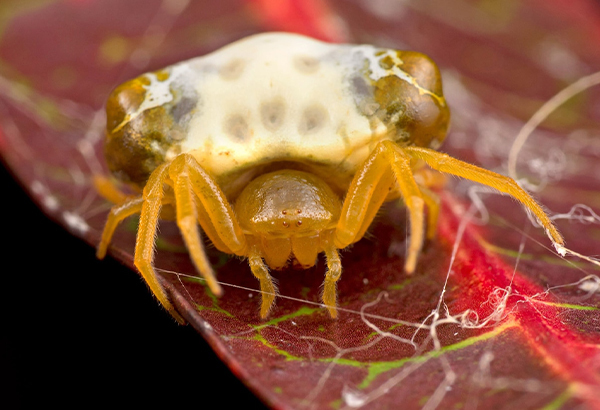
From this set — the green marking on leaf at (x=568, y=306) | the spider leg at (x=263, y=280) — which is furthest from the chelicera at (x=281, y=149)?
the green marking on leaf at (x=568, y=306)

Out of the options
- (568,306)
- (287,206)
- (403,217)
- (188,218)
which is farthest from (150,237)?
(568,306)

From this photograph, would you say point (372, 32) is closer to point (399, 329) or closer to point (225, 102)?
point (225, 102)

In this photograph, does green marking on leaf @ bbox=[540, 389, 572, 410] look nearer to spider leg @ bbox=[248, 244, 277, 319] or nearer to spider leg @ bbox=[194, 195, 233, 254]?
spider leg @ bbox=[248, 244, 277, 319]

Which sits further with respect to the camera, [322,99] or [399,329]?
[322,99]

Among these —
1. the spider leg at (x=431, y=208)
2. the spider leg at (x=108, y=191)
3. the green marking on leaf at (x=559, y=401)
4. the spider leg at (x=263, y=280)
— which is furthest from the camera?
the spider leg at (x=108, y=191)

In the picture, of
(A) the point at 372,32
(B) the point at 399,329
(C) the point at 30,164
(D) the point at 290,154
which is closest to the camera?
(B) the point at 399,329

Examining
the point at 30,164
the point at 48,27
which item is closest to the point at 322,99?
the point at 30,164

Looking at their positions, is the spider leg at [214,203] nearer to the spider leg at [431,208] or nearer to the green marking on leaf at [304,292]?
the green marking on leaf at [304,292]
